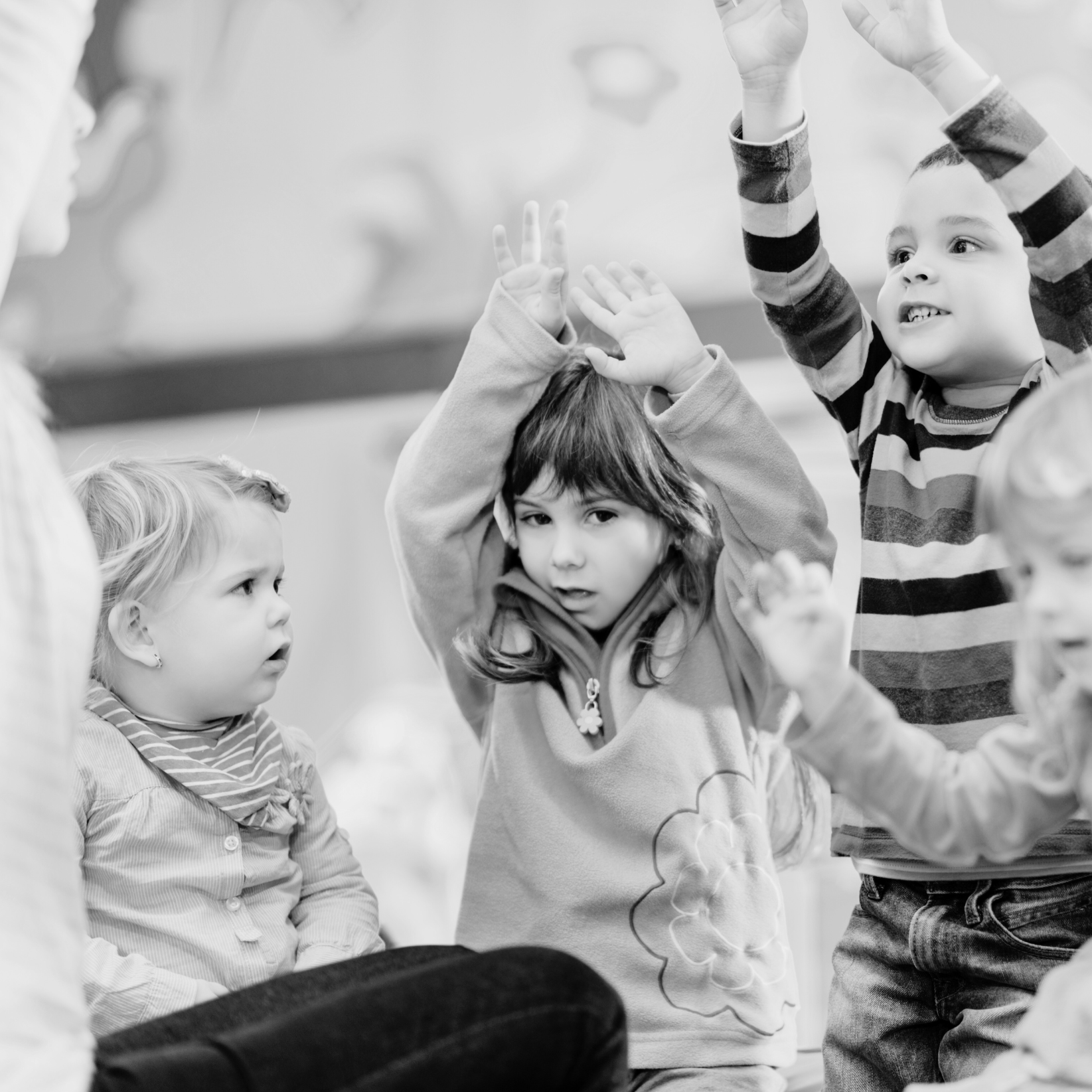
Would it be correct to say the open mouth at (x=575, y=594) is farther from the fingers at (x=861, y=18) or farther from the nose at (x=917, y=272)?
the fingers at (x=861, y=18)

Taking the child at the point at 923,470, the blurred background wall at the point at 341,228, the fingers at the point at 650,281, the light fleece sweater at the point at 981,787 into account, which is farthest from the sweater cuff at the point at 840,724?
the blurred background wall at the point at 341,228

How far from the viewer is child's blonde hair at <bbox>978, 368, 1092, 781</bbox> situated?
29.0 inches

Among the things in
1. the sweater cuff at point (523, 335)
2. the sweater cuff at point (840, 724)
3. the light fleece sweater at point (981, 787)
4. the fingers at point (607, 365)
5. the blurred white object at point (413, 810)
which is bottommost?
the blurred white object at point (413, 810)

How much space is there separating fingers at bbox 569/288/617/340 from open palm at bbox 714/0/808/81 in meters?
0.24

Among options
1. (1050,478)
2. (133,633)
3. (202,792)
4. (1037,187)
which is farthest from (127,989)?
(1037,187)

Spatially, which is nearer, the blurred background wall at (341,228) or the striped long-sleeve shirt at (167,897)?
the striped long-sleeve shirt at (167,897)

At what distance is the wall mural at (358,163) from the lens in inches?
73.9

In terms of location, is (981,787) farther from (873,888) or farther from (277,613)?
(277,613)

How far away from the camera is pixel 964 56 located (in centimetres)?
101

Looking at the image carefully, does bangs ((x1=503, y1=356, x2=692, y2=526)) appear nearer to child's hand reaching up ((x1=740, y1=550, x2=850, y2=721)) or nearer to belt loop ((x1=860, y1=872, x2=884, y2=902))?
belt loop ((x1=860, y1=872, x2=884, y2=902))

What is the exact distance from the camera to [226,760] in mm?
1200

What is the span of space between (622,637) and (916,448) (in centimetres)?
32

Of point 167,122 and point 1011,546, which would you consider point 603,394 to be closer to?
point 1011,546

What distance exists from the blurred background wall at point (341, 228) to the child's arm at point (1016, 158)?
0.84 meters
